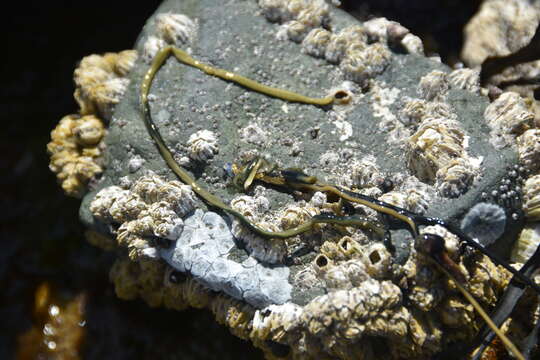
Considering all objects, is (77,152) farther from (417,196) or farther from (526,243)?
(526,243)

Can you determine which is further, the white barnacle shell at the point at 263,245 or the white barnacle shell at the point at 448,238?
the white barnacle shell at the point at 263,245

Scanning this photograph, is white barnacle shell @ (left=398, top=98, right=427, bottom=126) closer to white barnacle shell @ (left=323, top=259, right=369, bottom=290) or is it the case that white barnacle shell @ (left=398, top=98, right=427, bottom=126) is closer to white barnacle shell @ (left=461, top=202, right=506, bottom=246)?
white barnacle shell @ (left=461, top=202, right=506, bottom=246)

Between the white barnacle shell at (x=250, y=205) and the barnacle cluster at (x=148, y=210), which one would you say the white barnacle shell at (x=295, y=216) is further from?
the barnacle cluster at (x=148, y=210)

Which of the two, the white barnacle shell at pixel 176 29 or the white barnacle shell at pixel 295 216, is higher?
the white barnacle shell at pixel 176 29

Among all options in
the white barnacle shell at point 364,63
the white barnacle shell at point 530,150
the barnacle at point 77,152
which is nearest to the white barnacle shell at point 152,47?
the barnacle at point 77,152

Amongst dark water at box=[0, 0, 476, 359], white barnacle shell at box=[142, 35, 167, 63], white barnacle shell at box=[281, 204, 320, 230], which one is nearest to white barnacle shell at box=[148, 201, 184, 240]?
white barnacle shell at box=[281, 204, 320, 230]

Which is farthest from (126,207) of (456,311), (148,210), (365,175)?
(456,311)
